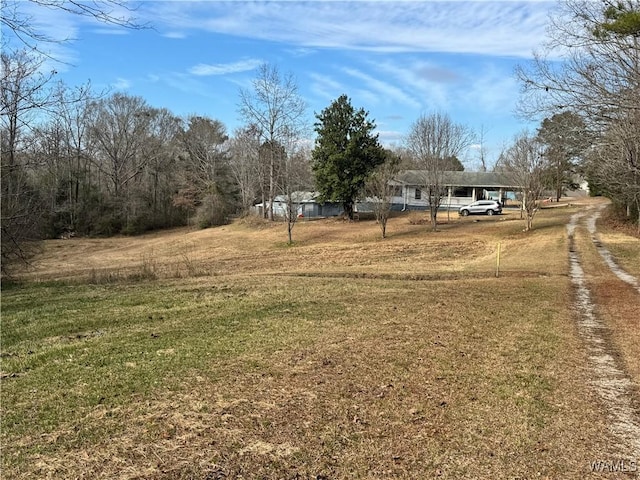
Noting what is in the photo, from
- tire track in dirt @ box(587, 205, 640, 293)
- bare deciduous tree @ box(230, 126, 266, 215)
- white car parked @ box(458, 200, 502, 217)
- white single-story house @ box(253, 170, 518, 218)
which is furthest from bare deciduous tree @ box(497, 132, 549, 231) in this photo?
bare deciduous tree @ box(230, 126, 266, 215)

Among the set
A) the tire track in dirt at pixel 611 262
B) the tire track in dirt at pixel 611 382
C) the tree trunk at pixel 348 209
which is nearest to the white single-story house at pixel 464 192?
the tree trunk at pixel 348 209

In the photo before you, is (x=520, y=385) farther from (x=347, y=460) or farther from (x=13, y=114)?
(x=13, y=114)

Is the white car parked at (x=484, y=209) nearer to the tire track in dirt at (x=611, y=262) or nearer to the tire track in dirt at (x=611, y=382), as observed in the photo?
the tire track in dirt at (x=611, y=262)

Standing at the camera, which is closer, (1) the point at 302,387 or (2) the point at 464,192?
(1) the point at 302,387

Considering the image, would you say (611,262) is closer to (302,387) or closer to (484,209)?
(302,387)

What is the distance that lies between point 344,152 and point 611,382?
125 ft

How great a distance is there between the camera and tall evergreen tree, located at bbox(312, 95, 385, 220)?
42219 millimetres

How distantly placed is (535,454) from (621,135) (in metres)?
6.60

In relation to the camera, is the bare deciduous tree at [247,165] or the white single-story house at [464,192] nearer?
the bare deciduous tree at [247,165]

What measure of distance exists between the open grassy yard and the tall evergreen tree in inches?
1281

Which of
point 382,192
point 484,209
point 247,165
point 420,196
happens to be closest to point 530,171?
point 382,192

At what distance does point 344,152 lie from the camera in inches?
1652

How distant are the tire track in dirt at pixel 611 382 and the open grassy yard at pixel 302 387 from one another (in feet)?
0.39

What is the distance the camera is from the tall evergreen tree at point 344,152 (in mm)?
42219
